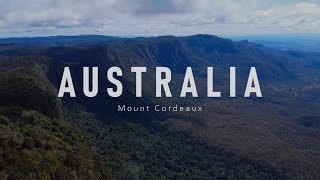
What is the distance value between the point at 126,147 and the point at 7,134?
79.2 meters

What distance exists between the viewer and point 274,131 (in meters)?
186

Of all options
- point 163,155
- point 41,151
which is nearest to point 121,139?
point 163,155

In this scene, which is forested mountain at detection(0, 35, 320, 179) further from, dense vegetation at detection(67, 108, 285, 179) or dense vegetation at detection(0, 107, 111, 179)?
dense vegetation at detection(67, 108, 285, 179)

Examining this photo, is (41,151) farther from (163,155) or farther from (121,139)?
(121,139)

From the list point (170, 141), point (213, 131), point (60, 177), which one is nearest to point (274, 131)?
point (213, 131)

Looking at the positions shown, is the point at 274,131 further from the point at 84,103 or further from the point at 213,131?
the point at 84,103

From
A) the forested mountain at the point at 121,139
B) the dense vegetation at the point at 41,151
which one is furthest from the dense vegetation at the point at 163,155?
the dense vegetation at the point at 41,151

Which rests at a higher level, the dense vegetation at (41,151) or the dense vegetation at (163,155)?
the dense vegetation at (41,151)

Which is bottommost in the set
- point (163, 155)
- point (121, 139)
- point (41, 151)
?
point (163, 155)

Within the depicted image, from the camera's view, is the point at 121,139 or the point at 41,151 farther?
the point at 121,139

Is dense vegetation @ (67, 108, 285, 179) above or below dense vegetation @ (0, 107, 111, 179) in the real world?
below

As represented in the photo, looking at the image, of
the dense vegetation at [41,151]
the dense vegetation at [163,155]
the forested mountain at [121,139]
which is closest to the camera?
the dense vegetation at [41,151]

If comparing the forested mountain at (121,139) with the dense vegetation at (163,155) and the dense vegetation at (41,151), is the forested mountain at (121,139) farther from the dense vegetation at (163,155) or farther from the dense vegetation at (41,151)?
the dense vegetation at (163,155)

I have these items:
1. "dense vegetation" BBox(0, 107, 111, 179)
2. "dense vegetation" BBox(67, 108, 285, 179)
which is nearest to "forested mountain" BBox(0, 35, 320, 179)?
"dense vegetation" BBox(0, 107, 111, 179)
